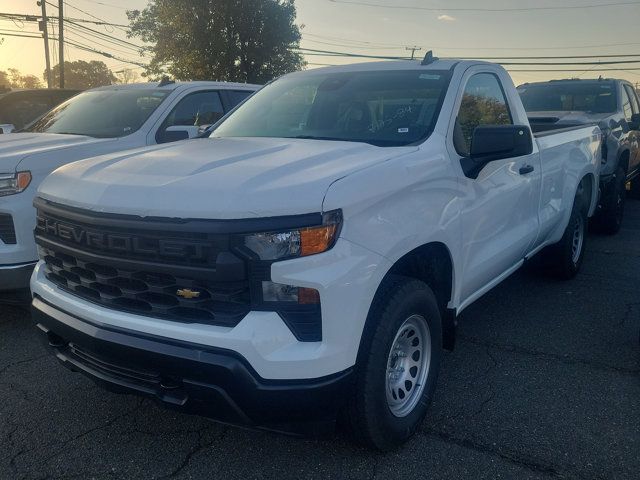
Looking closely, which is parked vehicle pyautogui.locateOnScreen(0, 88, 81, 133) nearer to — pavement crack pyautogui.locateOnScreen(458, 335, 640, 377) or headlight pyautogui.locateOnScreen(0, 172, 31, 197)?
headlight pyautogui.locateOnScreen(0, 172, 31, 197)

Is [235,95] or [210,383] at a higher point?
[235,95]

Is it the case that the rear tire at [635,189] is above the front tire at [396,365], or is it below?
below

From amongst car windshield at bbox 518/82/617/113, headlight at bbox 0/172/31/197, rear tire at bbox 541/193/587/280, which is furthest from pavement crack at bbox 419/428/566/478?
car windshield at bbox 518/82/617/113

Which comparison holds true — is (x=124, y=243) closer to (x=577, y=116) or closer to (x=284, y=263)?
(x=284, y=263)

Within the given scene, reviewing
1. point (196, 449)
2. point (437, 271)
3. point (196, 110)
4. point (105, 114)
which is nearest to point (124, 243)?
point (196, 449)

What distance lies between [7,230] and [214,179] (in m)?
2.44

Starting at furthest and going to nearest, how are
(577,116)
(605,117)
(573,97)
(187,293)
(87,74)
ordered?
1. (87,74)
2. (573,97)
3. (577,116)
4. (605,117)
5. (187,293)

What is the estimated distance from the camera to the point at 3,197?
414cm

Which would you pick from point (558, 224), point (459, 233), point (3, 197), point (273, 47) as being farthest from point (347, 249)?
point (273, 47)

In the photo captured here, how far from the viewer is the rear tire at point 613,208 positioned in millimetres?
7383

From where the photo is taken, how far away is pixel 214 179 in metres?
2.45

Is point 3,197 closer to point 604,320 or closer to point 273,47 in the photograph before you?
point 604,320

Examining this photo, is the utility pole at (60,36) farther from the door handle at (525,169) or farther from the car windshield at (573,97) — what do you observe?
the door handle at (525,169)

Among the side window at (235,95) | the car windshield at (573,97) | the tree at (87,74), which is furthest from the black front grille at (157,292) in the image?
the tree at (87,74)
